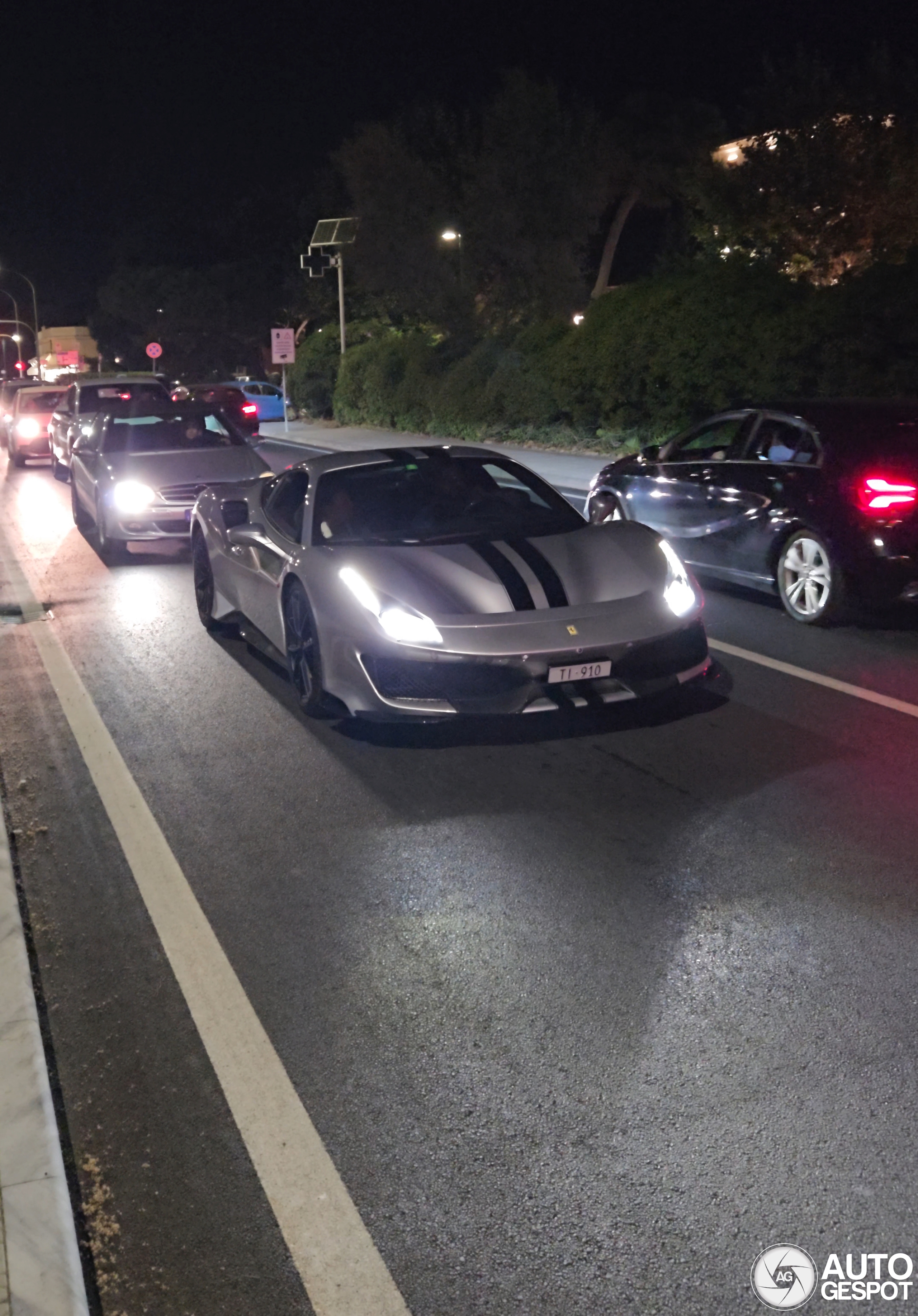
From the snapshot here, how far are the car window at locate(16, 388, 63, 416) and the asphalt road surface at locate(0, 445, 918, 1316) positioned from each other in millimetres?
22144

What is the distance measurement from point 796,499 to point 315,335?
38573 mm

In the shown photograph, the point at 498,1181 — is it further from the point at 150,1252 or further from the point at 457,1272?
the point at 150,1252

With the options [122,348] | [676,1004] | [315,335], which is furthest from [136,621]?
[122,348]

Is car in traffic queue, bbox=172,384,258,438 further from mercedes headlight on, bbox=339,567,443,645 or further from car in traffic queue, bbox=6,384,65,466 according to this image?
mercedes headlight on, bbox=339,567,443,645

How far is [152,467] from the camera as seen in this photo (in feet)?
45.0

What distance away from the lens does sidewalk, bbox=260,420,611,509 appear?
21859 millimetres

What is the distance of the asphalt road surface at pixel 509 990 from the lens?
10.3 feet

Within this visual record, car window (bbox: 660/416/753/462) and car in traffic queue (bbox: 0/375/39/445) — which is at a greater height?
car window (bbox: 660/416/753/462)

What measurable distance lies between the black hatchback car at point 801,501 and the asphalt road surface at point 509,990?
73.2 inches

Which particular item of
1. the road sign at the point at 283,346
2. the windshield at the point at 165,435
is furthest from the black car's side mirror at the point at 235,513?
the road sign at the point at 283,346

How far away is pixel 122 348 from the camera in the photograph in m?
96.8

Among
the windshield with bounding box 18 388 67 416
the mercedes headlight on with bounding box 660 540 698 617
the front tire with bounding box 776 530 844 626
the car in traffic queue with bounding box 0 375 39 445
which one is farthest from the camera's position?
the car in traffic queue with bounding box 0 375 39 445

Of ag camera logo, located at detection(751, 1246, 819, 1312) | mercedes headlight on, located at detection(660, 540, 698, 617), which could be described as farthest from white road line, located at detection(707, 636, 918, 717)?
ag camera logo, located at detection(751, 1246, 819, 1312)

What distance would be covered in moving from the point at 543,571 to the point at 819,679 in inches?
89.6
